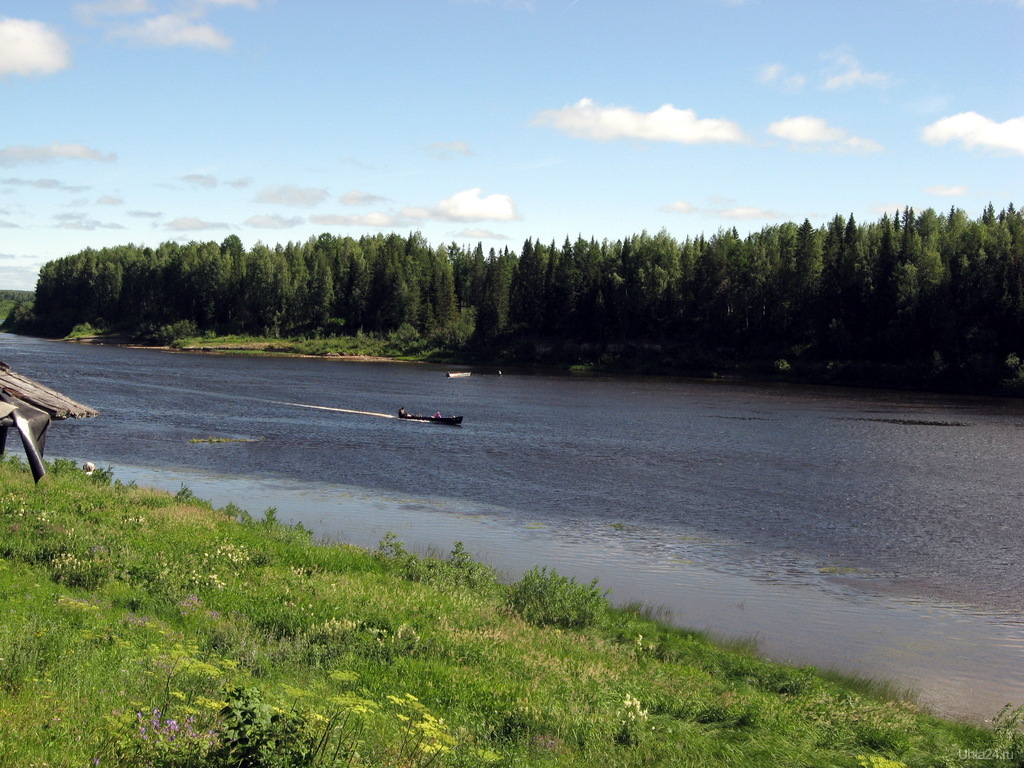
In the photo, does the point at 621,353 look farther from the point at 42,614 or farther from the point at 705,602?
the point at 42,614

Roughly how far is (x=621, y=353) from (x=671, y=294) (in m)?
12.5

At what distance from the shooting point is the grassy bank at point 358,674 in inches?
320

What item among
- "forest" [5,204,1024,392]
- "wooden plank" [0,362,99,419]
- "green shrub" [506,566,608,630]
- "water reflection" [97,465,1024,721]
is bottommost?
"water reflection" [97,465,1024,721]

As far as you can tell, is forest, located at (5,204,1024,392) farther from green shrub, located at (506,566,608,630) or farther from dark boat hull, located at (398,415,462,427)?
green shrub, located at (506,566,608,630)

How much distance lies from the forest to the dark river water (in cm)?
2881

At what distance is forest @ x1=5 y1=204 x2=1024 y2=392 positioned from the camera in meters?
107

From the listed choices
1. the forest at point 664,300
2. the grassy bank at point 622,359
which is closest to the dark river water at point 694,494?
the grassy bank at point 622,359

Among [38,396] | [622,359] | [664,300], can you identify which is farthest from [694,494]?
[664,300]

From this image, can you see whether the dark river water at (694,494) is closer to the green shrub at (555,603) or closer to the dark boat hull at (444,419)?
the dark boat hull at (444,419)

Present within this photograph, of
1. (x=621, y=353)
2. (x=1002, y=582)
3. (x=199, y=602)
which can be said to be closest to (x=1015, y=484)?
(x=1002, y=582)

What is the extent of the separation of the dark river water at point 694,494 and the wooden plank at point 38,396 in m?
13.5

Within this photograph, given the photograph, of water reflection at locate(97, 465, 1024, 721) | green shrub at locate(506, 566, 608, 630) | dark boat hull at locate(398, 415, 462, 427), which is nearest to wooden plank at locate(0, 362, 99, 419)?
green shrub at locate(506, 566, 608, 630)

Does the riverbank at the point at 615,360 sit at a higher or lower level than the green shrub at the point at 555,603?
higher

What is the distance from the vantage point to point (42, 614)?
12203 mm
